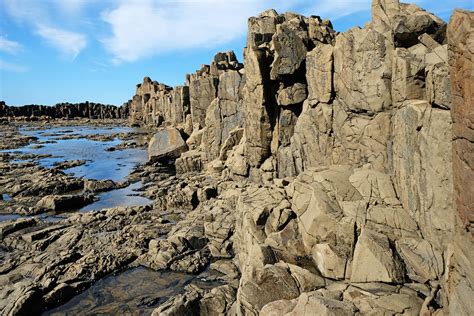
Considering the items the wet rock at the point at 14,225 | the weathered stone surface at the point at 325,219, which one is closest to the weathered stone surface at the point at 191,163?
the wet rock at the point at 14,225

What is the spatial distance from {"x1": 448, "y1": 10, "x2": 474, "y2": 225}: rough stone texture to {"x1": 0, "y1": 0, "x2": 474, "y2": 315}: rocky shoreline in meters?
0.05

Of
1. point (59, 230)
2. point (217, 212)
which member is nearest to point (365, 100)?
point (217, 212)

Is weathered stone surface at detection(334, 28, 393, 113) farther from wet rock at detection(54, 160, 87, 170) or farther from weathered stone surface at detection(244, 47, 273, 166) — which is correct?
wet rock at detection(54, 160, 87, 170)

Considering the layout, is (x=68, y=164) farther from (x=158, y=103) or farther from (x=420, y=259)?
(x=158, y=103)

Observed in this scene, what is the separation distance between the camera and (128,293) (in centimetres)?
2192

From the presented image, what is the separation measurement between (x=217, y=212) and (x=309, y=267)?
13595 mm

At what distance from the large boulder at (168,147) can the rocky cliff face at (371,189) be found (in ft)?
98.0

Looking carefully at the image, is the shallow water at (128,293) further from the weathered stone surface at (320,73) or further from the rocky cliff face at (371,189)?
the weathered stone surface at (320,73)

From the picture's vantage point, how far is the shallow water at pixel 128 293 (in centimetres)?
2027

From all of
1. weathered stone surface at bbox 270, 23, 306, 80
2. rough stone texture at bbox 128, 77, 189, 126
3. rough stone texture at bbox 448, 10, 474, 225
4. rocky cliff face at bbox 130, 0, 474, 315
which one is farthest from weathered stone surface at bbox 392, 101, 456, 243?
rough stone texture at bbox 128, 77, 189, 126

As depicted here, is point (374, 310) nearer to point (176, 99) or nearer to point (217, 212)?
point (217, 212)

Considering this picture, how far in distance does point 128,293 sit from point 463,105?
67.6 ft

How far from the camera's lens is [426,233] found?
15.7 metres

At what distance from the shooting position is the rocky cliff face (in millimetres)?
10828
